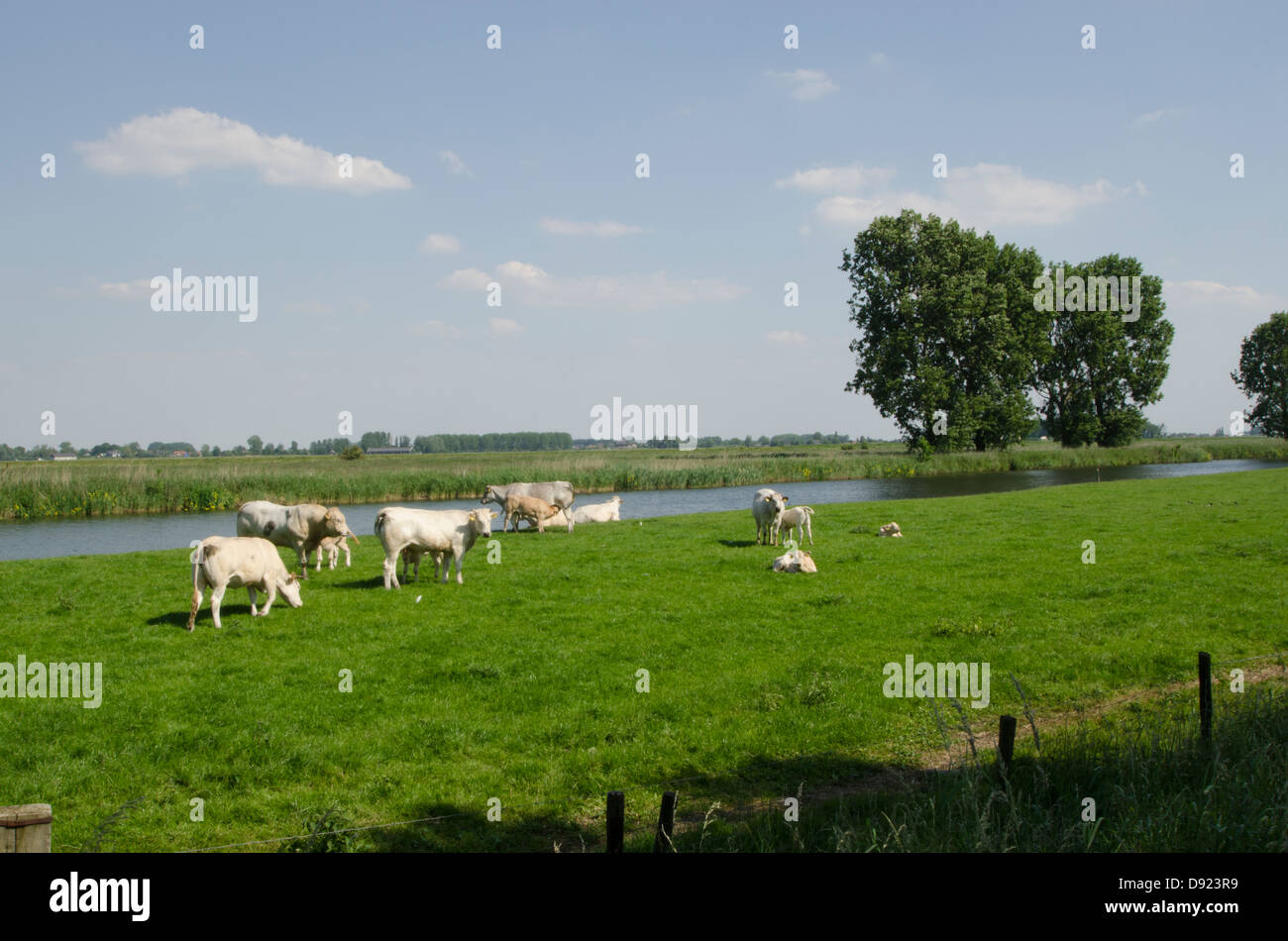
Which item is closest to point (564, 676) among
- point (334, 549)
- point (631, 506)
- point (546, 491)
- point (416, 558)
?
point (416, 558)

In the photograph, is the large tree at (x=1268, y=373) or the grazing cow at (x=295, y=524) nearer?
the grazing cow at (x=295, y=524)

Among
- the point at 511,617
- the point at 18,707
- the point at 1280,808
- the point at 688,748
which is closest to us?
the point at 1280,808

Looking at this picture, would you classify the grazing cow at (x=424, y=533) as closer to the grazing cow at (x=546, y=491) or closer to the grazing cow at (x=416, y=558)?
the grazing cow at (x=416, y=558)

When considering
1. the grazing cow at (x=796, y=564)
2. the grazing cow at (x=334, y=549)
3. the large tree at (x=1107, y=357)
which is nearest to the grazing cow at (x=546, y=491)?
the grazing cow at (x=334, y=549)

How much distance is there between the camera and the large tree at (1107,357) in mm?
75000

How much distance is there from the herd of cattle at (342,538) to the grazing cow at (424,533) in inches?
0.8

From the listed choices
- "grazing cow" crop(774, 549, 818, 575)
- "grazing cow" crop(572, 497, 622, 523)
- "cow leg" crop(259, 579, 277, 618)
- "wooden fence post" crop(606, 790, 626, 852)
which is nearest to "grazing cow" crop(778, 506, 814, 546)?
"grazing cow" crop(774, 549, 818, 575)

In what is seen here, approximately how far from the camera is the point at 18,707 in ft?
33.4

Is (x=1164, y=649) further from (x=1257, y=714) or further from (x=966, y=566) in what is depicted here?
(x=966, y=566)

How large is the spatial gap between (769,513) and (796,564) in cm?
394

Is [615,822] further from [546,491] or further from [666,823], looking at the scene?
[546,491]

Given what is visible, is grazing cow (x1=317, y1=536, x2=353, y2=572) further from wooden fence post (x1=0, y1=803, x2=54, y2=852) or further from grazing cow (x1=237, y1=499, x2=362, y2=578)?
wooden fence post (x1=0, y1=803, x2=54, y2=852)

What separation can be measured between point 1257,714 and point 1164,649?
4494 millimetres
